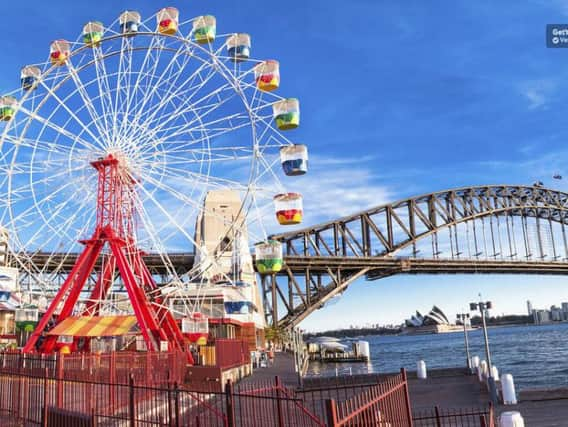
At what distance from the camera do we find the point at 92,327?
97.5 ft

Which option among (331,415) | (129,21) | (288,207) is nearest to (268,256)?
(288,207)

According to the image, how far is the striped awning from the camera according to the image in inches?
1133

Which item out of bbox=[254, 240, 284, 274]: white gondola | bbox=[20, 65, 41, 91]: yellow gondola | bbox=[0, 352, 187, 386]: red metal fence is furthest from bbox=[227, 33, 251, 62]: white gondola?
bbox=[0, 352, 187, 386]: red metal fence

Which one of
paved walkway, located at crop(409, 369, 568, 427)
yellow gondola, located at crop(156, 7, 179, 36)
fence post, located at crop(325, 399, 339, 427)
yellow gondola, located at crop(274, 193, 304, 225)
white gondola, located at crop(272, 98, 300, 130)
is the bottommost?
paved walkway, located at crop(409, 369, 568, 427)

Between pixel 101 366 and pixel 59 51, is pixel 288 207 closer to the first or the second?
pixel 101 366

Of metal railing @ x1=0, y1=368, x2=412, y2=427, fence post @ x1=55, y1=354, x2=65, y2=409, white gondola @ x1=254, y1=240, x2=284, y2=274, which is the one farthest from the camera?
white gondola @ x1=254, y1=240, x2=284, y2=274

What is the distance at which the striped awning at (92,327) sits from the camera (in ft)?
94.4

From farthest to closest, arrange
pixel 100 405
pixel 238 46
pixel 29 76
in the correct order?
pixel 238 46, pixel 29 76, pixel 100 405

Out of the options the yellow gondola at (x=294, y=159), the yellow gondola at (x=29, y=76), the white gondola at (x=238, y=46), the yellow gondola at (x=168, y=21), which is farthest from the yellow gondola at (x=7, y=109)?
the yellow gondola at (x=294, y=159)

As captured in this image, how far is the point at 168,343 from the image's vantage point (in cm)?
2973

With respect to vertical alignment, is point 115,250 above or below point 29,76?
below

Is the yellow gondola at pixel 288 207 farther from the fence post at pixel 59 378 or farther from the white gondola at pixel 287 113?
the fence post at pixel 59 378

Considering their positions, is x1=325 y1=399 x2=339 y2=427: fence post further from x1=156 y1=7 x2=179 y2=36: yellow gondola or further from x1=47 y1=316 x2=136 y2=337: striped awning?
x1=156 y1=7 x2=179 y2=36: yellow gondola

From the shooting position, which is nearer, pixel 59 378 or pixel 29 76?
pixel 59 378
